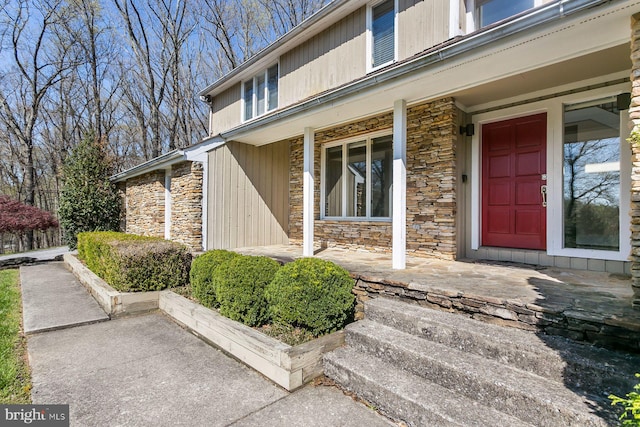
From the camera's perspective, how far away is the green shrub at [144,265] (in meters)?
4.74

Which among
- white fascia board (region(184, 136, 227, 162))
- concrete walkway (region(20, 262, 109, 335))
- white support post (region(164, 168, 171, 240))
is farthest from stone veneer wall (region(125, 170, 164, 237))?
white fascia board (region(184, 136, 227, 162))

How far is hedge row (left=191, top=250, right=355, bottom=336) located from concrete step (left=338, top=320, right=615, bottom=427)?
0.39 meters

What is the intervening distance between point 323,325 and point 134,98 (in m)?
20.2

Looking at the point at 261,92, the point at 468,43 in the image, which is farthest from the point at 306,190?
the point at 261,92

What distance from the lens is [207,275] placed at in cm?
420

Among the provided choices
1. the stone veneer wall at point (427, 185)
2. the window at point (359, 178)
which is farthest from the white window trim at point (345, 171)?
the stone veneer wall at point (427, 185)

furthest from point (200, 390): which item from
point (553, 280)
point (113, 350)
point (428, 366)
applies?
point (553, 280)

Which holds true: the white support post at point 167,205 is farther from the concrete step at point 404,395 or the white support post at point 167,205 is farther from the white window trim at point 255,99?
the concrete step at point 404,395

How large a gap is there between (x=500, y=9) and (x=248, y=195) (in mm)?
5945

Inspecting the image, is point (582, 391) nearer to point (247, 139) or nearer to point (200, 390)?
point (200, 390)

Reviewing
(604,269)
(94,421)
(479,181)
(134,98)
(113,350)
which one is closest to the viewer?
(94,421)

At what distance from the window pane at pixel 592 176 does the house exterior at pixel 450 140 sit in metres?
0.02

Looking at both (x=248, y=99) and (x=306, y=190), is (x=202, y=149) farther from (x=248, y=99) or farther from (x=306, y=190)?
(x=248, y=99)

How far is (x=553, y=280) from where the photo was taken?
3.62 meters
